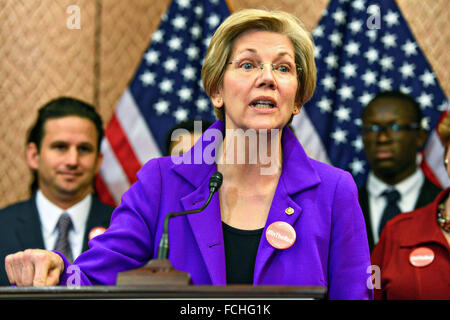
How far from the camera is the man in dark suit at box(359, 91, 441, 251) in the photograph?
3.79 metres

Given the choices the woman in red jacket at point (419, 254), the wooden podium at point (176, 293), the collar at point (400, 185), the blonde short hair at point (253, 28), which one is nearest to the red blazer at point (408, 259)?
the woman in red jacket at point (419, 254)

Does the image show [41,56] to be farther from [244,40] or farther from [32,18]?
[244,40]

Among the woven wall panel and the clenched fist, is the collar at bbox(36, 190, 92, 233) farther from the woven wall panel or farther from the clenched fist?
the clenched fist

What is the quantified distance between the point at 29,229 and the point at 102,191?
2.07 ft

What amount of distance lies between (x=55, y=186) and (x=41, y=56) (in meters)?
0.97

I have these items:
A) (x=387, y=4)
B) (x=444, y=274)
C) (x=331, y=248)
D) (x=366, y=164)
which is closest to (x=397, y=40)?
(x=387, y=4)

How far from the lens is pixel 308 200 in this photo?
198 cm

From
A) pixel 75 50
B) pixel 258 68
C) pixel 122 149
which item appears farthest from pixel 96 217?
pixel 258 68

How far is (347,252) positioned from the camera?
1.88m

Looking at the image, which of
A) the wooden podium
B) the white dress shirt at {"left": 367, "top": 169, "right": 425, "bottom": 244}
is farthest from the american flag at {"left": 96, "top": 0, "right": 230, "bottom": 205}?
the wooden podium

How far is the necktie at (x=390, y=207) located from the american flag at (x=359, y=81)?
Result: 196 mm

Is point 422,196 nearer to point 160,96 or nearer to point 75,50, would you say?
point 160,96

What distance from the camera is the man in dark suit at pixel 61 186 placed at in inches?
143

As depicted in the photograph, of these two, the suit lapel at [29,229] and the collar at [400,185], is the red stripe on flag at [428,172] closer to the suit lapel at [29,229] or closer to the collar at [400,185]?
the collar at [400,185]
